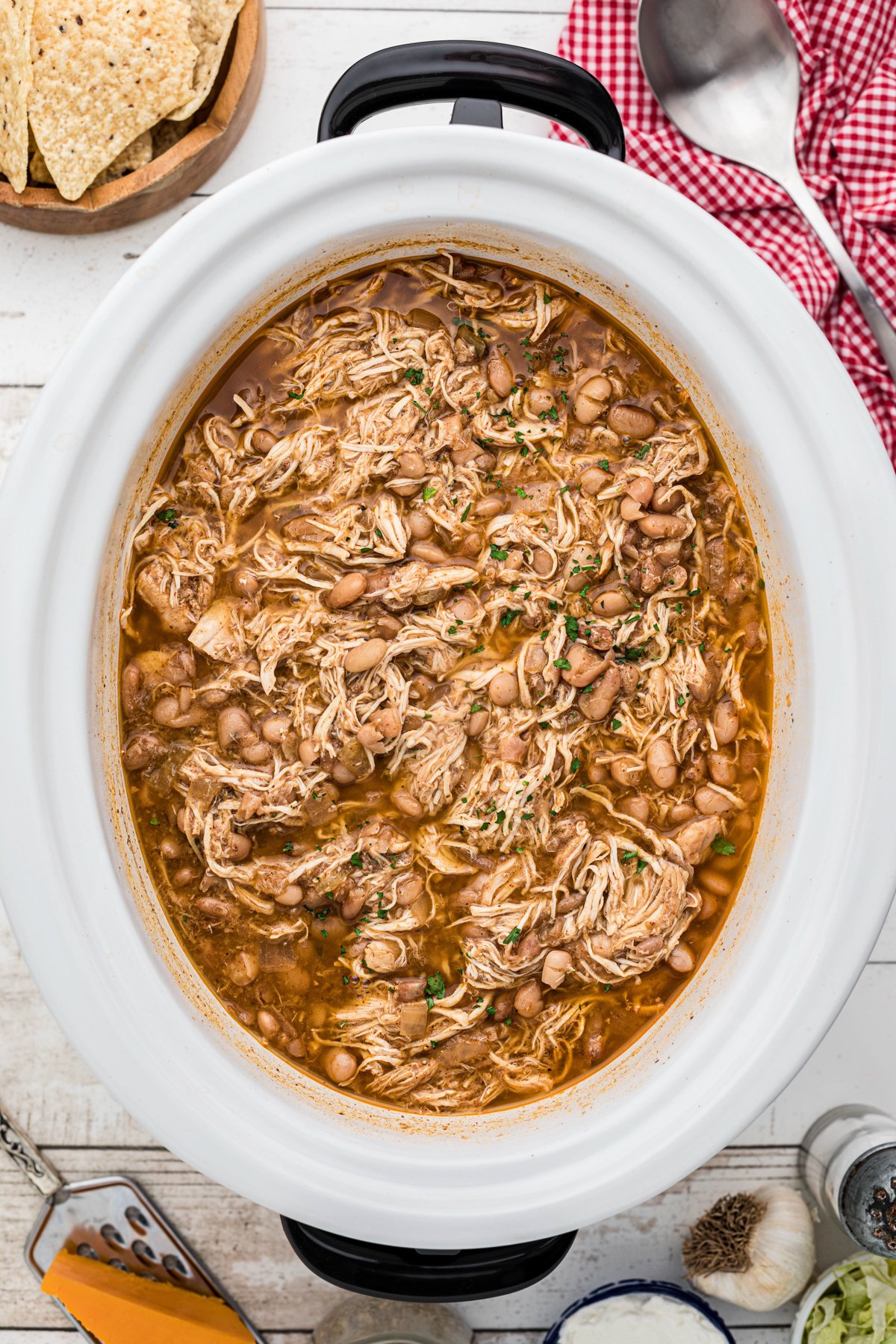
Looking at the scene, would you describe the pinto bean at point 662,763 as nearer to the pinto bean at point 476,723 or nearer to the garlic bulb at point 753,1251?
the pinto bean at point 476,723

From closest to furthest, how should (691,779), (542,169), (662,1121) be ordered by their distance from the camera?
(542,169) → (662,1121) → (691,779)

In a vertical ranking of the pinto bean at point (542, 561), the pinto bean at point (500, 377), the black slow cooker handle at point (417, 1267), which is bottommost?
the black slow cooker handle at point (417, 1267)

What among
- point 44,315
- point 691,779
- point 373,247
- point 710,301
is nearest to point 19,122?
point 44,315

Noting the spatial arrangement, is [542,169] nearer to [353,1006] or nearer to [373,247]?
[373,247]

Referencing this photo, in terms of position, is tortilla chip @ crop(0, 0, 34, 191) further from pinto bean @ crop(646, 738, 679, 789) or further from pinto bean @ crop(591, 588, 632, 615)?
pinto bean @ crop(646, 738, 679, 789)

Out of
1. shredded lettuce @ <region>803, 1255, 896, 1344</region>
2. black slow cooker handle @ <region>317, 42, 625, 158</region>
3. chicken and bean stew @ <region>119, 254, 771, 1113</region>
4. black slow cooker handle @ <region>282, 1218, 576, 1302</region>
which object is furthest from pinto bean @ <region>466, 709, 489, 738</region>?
shredded lettuce @ <region>803, 1255, 896, 1344</region>

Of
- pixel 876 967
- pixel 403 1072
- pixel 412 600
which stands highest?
pixel 412 600

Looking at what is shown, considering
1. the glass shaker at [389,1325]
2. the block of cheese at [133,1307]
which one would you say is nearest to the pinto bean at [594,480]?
the glass shaker at [389,1325]
